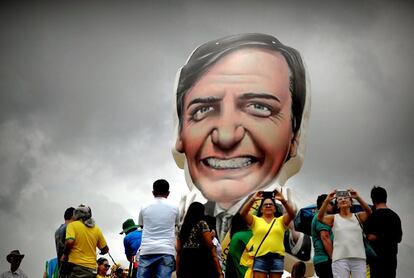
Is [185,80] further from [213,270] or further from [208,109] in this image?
[213,270]

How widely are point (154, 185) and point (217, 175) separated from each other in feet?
18.4

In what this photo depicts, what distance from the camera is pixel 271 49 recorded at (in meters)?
12.6

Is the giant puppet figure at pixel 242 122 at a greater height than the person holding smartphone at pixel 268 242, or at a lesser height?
greater

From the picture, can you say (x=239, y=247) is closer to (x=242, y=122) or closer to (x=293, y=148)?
(x=242, y=122)

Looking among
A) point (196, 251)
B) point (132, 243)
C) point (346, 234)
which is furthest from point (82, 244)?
point (346, 234)

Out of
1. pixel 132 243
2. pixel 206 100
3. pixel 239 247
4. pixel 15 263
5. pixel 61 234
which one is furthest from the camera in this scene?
pixel 206 100

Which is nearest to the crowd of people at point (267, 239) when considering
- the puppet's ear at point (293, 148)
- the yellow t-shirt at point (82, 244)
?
the yellow t-shirt at point (82, 244)

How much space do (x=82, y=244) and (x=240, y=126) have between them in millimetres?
5461

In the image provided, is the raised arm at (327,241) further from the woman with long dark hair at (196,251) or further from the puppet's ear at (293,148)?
the puppet's ear at (293,148)

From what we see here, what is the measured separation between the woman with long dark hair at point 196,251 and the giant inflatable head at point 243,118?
5.54 meters

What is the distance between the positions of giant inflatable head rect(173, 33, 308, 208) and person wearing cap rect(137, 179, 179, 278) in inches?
211

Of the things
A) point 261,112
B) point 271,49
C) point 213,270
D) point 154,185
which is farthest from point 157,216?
point 271,49

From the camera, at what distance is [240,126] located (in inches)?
474

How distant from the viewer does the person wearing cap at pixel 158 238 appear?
6.56 m
